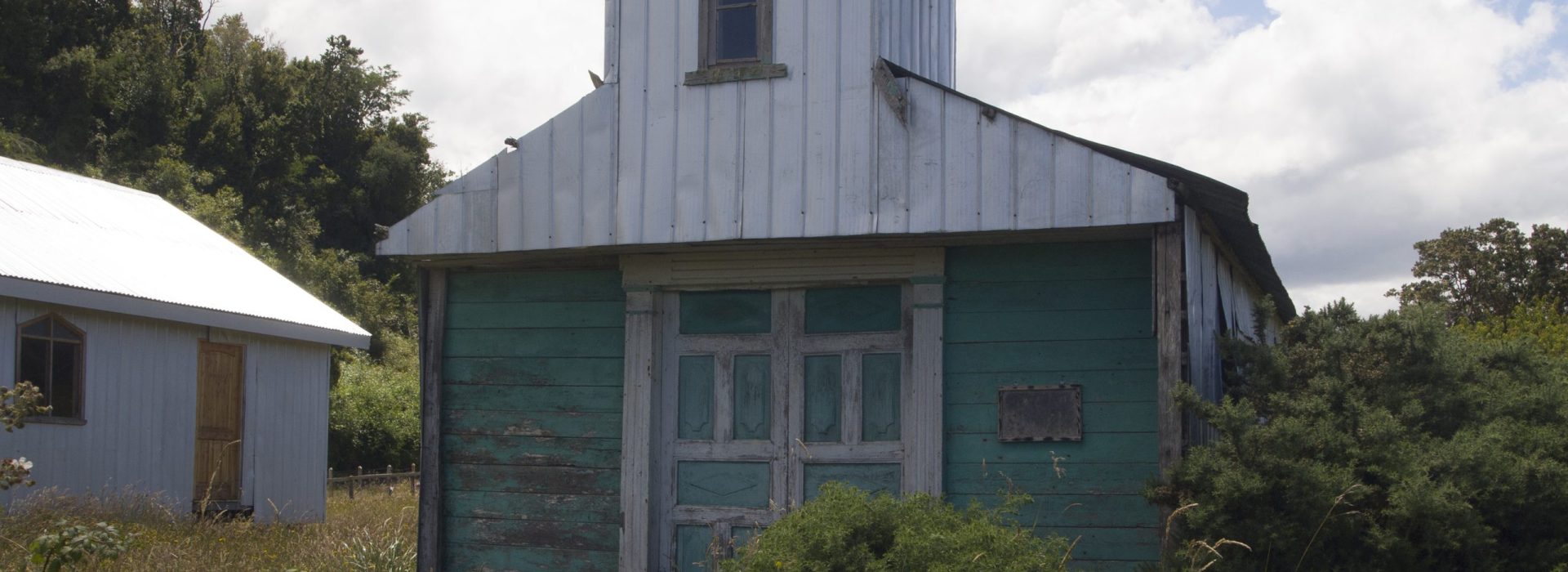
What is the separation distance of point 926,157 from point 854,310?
1.19m

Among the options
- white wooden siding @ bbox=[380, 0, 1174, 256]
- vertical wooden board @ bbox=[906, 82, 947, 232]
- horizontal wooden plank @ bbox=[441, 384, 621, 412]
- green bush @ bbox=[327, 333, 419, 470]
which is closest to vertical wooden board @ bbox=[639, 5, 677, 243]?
white wooden siding @ bbox=[380, 0, 1174, 256]

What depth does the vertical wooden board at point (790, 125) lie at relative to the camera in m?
8.18

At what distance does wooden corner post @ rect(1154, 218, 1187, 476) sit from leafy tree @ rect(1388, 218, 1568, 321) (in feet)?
98.7

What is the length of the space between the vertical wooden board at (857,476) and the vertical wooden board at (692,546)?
0.71m

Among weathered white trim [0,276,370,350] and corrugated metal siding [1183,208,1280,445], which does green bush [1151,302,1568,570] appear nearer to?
A: corrugated metal siding [1183,208,1280,445]

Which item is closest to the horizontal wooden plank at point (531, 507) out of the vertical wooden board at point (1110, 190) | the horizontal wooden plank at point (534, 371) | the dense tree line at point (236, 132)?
the horizontal wooden plank at point (534, 371)

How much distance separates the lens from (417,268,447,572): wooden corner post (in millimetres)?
9266

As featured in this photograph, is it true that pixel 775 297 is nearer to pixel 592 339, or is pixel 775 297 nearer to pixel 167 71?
pixel 592 339

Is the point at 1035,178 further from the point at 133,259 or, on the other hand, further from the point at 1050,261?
the point at 133,259

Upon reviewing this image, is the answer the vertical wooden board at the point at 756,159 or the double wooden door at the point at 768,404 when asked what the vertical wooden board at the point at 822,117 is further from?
the double wooden door at the point at 768,404

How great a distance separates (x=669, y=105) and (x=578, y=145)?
2.04 ft

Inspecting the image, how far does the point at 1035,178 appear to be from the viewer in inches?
305

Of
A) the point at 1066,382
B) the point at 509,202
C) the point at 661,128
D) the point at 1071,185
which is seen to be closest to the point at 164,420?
the point at 509,202

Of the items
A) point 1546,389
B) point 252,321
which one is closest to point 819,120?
point 1546,389
